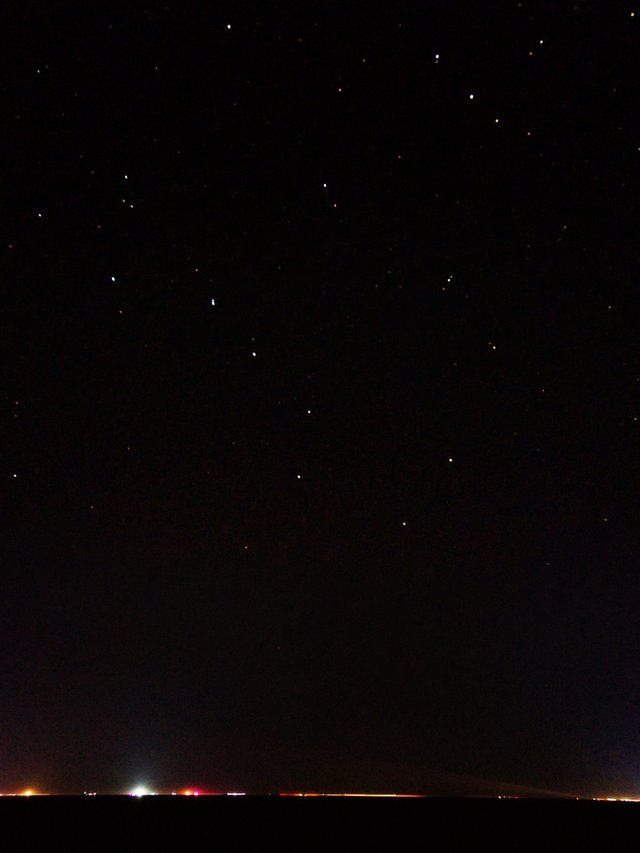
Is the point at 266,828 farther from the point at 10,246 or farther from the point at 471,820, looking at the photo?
the point at 10,246

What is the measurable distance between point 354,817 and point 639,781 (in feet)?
6.04

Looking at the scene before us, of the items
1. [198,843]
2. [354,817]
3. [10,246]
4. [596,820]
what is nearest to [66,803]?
[198,843]

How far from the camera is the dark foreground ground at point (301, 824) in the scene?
1752 mm

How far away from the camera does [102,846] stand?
173 cm

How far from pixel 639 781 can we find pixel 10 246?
3.11 m

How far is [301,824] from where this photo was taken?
179 cm

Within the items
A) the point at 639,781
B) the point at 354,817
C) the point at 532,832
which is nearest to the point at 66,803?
the point at 354,817

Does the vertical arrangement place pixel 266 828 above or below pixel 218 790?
below

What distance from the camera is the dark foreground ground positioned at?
5.75 feet

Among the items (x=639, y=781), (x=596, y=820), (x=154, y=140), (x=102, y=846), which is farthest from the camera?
(x=639, y=781)

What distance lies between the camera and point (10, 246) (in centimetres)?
290

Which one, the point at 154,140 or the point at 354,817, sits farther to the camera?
the point at 154,140

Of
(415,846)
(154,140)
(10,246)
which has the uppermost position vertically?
(154,140)

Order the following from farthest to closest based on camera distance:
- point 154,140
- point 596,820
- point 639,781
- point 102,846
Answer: point 639,781, point 154,140, point 596,820, point 102,846
